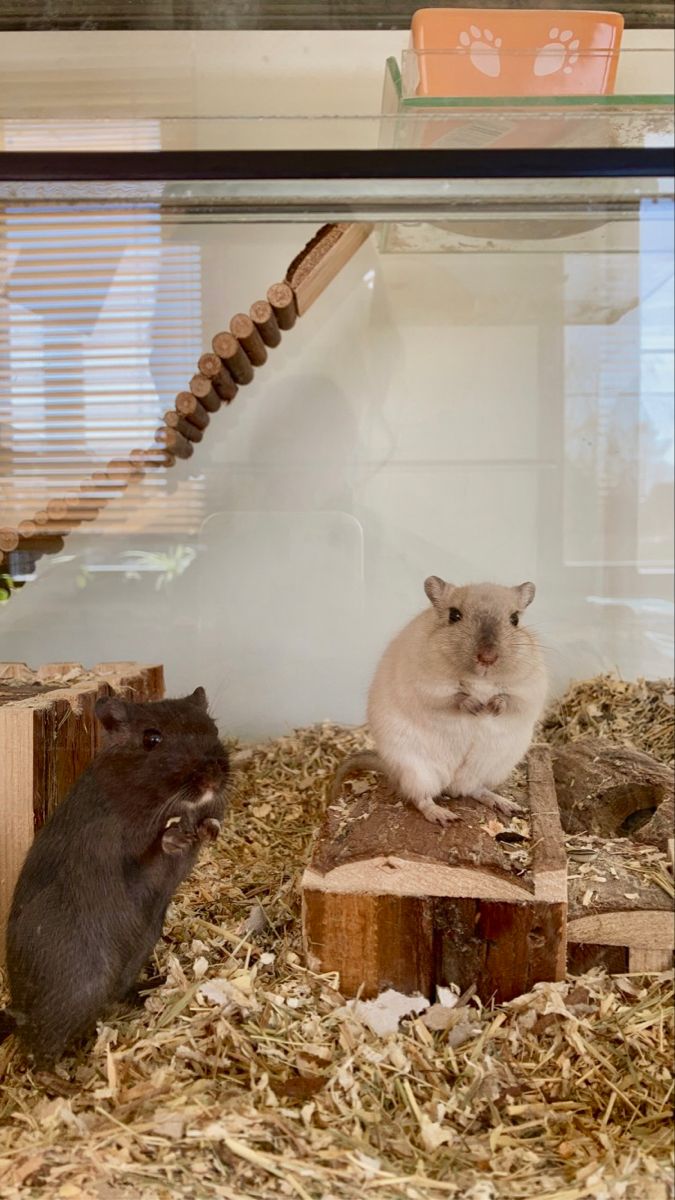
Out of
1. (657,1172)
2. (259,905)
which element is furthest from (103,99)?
(657,1172)

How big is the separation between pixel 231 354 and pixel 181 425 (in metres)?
0.29

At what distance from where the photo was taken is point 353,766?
286 centimetres

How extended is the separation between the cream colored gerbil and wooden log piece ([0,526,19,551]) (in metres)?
1.23

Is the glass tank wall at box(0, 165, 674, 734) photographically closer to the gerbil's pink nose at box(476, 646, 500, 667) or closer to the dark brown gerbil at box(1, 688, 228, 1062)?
the gerbil's pink nose at box(476, 646, 500, 667)

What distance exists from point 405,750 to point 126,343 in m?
1.69

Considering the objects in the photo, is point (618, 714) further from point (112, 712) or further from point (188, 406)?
point (112, 712)

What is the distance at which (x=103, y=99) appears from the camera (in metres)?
2.57

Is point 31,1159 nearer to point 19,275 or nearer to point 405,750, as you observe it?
point 405,750

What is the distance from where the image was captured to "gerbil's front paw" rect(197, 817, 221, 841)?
195 cm

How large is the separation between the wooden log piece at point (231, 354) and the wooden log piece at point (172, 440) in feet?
0.90

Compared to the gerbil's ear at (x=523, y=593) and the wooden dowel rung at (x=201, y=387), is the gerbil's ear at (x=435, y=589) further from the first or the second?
the wooden dowel rung at (x=201, y=387)

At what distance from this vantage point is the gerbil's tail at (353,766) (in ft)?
9.16

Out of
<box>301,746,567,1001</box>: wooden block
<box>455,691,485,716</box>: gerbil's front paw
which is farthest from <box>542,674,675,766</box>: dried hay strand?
<box>301,746,567,1001</box>: wooden block

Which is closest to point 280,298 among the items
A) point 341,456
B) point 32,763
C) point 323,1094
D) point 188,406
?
point 188,406
